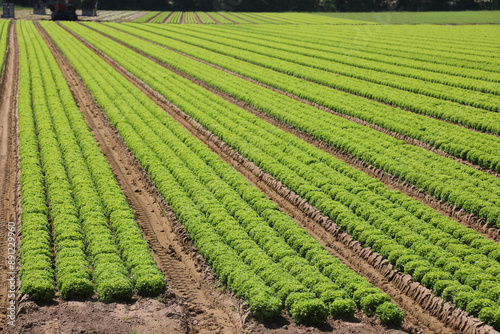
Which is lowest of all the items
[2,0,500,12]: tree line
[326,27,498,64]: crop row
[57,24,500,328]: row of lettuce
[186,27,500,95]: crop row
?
[57,24,500,328]: row of lettuce

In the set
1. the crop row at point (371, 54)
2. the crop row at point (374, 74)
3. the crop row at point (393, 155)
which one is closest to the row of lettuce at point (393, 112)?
the crop row at point (374, 74)

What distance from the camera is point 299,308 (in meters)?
12.0

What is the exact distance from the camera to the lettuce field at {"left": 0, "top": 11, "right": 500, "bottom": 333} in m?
12.4

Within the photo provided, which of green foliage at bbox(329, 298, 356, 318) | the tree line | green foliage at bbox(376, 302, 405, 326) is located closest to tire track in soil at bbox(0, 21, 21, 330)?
green foliage at bbox(329, 298, 356, 318)

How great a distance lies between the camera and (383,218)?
53.2 ft

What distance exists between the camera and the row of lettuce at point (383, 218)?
42.7 ft

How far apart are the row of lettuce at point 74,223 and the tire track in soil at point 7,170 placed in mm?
545

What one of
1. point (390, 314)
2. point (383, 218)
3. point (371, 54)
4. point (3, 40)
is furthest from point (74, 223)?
point (3, 40)

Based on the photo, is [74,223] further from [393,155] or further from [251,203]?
[393,155]

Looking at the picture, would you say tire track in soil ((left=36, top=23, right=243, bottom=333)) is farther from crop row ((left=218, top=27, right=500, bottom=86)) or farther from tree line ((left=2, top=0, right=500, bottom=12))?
tree line ((left=2, top=0, right=500, bottom=12))

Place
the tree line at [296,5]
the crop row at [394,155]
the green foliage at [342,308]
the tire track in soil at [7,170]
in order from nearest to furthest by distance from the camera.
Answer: the green foliage at [342,308], the tire track in soil at [7,170], the crop row at [394,155], the tree line at [296,5]

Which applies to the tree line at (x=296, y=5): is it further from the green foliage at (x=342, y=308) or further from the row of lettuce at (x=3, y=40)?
the green foliage at (x=342, y=308)

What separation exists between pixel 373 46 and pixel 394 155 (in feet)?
118

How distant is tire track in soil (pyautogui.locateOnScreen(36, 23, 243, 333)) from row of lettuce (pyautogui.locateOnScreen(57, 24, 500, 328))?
3.32 metres
